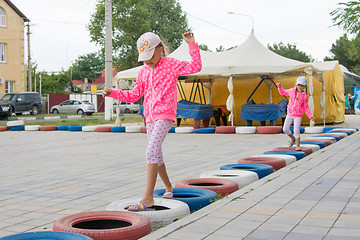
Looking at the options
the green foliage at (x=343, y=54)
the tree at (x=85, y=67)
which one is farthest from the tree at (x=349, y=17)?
the tree at (x=85, y=67)

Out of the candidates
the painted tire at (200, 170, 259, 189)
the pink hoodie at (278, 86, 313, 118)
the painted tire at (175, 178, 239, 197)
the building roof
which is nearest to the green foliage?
the building roof

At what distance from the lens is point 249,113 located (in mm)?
17328

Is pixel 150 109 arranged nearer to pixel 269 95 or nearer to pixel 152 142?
pixel 152 142

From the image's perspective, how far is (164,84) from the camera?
4.18 m

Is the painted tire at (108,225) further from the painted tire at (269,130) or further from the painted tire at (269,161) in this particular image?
the painted tire at (269,130)

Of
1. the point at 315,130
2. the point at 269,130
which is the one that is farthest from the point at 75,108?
the point at 315,130

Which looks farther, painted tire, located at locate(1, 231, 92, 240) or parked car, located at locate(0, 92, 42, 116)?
parked car, located at locate(0, 92, 42, 116)

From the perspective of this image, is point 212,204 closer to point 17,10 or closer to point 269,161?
point 269,161

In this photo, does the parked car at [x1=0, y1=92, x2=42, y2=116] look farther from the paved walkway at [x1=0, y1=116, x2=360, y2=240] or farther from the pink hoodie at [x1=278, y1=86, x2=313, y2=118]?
the pink hoodie at [x1=278, y1=86, x2=313, y2=118]

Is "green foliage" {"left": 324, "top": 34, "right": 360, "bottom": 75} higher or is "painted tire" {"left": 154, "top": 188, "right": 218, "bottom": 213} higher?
"green foliage" {"left": 324, "top": 34, "right": 360, "bottom": 75}

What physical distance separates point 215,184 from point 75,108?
33.0m

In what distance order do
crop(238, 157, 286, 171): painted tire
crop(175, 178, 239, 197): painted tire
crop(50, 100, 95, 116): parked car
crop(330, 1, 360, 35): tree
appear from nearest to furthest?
1. crop(175, 178, 239, 197): painted tire
2. crop(238, 157, 286, 171): painted tire
3. crop(330, 1, 360, 35): tree
4. crop(50, 100, 95, 116): parked car

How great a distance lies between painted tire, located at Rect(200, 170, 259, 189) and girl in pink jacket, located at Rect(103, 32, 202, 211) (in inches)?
57.9

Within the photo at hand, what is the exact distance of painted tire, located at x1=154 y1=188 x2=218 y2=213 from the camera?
4289mm
